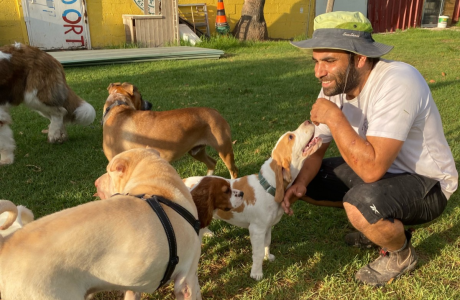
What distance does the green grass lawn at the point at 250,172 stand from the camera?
10.7ft

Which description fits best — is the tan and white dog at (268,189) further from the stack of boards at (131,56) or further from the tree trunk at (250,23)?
the tree trunk at (250,23)

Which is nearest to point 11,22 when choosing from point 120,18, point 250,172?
point 120,18

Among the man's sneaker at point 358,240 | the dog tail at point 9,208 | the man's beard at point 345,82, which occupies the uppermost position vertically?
the man's beard at point 345,82

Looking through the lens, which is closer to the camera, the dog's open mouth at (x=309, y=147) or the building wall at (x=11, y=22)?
the dog's open mouth at (x=309, y=147)

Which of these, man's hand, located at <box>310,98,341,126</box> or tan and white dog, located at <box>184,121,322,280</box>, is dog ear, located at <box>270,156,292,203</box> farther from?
man's hand, located at <box>310,98,341,126</box>

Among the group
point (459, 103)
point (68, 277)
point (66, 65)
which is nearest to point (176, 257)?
point (68, 277)

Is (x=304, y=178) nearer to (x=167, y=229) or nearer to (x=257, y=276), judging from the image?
(x=257, y=276)

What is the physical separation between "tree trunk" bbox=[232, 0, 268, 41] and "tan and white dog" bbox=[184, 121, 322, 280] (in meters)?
15.1

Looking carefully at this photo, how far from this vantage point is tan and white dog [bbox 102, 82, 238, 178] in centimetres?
470

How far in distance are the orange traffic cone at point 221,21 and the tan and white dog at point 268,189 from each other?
15.0m

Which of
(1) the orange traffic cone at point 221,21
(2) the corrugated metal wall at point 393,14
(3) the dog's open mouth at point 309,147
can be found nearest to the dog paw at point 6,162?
(3) the dog's open mouth at point 309,147

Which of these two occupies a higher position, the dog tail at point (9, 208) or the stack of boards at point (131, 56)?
the dog tail at point (9, 208)

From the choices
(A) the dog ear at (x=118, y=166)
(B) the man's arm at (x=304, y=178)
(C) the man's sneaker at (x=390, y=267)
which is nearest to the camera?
(A) the dog ear at (x=118, y=166)

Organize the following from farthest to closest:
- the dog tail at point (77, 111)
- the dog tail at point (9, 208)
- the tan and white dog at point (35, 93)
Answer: the dog tail at point (77, 111) → the tan and white dog at point (35, 93) → the dog tail at point (9, 208)
